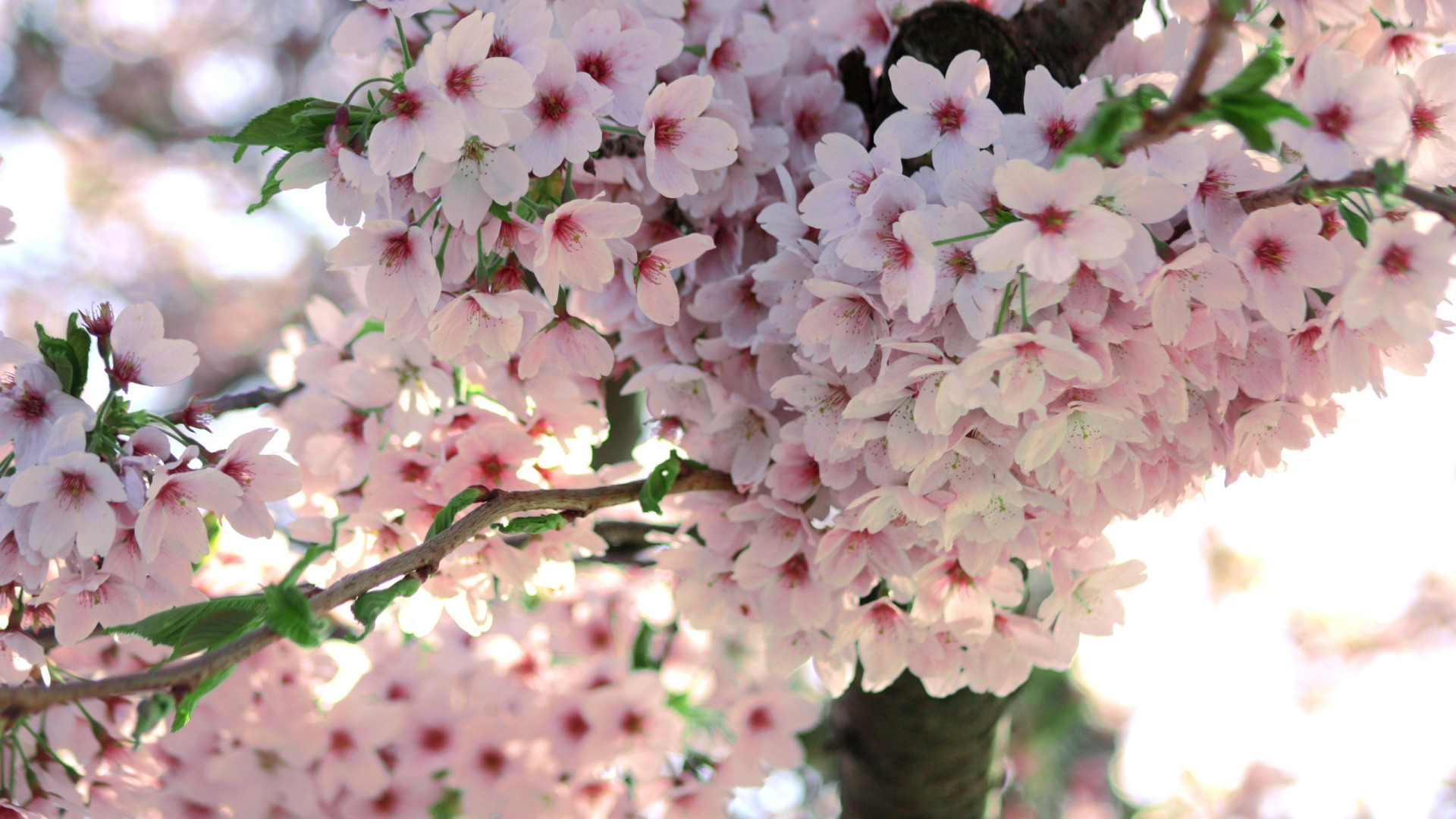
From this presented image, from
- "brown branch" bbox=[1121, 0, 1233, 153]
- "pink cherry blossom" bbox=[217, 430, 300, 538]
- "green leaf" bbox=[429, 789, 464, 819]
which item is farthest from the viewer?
"green leaf" bbox=[429, 789, 464, 819]

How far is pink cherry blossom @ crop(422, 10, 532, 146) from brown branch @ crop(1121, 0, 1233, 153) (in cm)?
37

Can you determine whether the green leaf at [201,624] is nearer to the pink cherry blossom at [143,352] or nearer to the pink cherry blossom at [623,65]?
the pink cherry blossom at [143,352]

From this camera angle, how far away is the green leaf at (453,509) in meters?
0.67

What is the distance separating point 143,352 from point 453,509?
0.28 meters

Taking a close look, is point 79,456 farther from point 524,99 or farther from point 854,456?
point 854,456

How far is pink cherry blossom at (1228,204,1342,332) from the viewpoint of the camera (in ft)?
1.88

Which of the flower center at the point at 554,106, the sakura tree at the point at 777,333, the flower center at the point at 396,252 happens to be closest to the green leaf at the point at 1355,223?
the sakura tree at the point at 777,333

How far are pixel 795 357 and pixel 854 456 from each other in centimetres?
9

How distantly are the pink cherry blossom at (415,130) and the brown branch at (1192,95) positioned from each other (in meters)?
0.39

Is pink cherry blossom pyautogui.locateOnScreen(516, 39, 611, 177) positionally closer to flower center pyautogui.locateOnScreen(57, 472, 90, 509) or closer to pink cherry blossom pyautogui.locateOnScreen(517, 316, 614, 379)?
pink cherry blossom pyautogui.locateOnScreen(517, 316, 614, 379)

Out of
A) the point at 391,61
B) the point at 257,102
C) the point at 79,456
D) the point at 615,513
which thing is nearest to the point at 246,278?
the point at 257,102

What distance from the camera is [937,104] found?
0.67m

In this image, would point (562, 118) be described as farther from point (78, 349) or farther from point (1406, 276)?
point (1406, 276)

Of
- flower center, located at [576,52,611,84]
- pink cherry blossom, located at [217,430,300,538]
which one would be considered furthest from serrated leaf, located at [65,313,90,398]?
flower center, located at [576,52,611,84]
